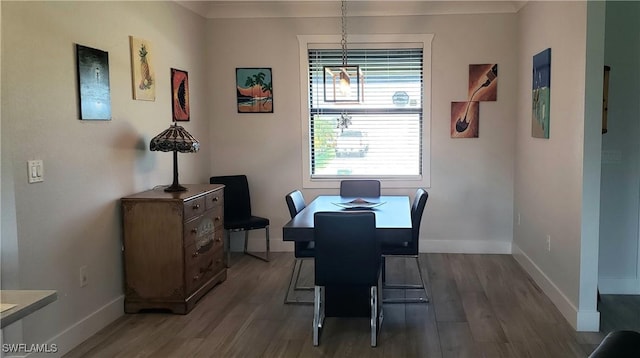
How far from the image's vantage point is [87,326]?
3.55 meters

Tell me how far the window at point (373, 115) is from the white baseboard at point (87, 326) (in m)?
2.55

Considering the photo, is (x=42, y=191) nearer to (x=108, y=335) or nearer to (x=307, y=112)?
(x=108, y=335)

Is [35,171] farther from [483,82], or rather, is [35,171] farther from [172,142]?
[483,82]

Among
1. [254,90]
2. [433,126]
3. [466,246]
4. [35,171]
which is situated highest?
[254,90]

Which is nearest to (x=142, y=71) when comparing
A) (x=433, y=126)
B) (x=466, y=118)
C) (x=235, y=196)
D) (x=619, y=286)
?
(x=235, y=196)

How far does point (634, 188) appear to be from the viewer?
4.21m

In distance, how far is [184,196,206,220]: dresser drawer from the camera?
397 cm

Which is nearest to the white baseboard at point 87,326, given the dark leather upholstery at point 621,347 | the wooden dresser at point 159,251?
the wooden dresser at point 159,251

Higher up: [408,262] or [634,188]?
[634,188]

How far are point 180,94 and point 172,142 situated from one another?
1.03 metres

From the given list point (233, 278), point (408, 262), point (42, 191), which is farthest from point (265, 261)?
point (42, 191)

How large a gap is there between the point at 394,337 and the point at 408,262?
1935 millimetres

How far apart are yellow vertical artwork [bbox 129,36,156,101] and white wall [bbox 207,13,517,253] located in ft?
4.63

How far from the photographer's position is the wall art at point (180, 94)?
16.0 ft
